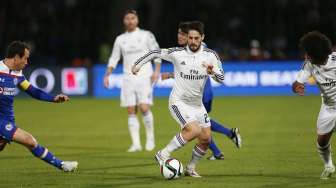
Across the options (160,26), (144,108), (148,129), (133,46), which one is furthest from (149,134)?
(160,26)

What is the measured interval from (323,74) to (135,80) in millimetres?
5031

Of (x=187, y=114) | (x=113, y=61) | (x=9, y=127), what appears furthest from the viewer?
(x=113, y=61)

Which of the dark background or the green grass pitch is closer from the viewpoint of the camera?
the green grass pitch

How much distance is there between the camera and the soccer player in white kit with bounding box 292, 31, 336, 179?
30.2 feet

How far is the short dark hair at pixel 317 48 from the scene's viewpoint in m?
9.17

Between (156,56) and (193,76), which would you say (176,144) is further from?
(156,56)

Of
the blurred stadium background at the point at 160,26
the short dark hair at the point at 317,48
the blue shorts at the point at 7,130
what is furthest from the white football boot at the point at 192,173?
the blurred stadium background at the point at 160,26

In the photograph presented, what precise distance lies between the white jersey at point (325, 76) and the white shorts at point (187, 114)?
54.4 inches

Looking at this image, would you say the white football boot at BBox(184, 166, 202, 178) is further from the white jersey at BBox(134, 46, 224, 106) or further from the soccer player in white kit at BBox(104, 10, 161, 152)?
the soccer player in white kit at BBox(104, 10, 161, 152)

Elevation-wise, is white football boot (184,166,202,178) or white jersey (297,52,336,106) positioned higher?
white jersey (297,52,336,106)

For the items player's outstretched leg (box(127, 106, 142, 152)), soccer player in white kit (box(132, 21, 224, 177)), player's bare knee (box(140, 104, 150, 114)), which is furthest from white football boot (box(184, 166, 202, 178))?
player's bare knee (box(140, 104, 150, 114))

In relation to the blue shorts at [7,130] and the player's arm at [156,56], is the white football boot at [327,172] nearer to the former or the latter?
the player's arm at [156,56]

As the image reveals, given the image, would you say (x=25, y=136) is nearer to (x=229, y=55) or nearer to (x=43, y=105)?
(x=43, y=105)

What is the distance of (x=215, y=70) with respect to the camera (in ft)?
31.7
